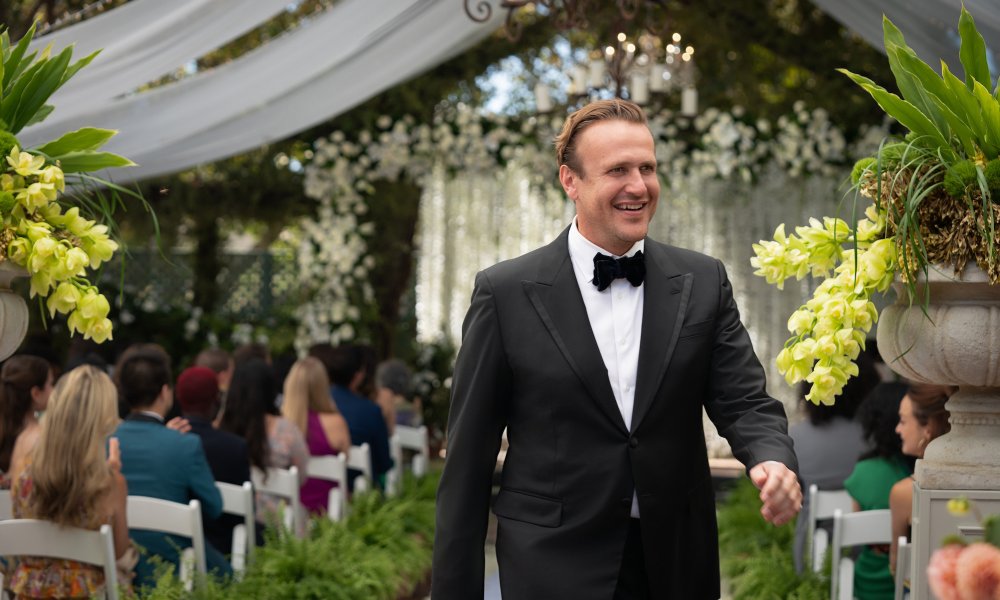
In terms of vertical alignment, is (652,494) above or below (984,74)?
below

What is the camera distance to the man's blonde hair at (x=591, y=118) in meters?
3.02

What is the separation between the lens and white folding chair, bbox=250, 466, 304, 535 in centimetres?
611

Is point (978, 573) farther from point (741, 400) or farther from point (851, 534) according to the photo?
point (851, 534)

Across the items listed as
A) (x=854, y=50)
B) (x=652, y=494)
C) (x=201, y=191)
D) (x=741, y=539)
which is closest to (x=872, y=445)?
(x=741, y=539)

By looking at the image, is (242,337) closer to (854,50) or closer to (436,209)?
(436,209)

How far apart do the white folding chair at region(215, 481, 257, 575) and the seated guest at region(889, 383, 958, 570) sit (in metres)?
2.58

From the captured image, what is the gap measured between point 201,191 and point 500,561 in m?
7.93

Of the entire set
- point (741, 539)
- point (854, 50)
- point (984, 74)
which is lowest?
point (741, 539)

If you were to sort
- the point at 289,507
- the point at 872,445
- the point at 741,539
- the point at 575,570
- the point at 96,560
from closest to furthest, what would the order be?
the point at 575,570, the point at 96,560, the point at 872,445, the point at 289,507, the point at 741,539

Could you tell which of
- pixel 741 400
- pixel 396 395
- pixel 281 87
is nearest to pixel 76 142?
pixel 741 400

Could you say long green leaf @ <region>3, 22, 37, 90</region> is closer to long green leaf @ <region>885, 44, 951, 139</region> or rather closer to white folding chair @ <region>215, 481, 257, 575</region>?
long green leaf @ <region>885, 44, 951, 139</region>

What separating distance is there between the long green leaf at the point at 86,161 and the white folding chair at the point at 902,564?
103 inches

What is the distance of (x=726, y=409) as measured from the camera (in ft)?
9.86

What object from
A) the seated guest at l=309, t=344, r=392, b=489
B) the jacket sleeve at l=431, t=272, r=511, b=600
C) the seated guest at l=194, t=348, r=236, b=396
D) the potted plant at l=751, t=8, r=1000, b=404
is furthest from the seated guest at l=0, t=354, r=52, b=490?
the potted plant at l=751, t=8, r=1000, b=404
